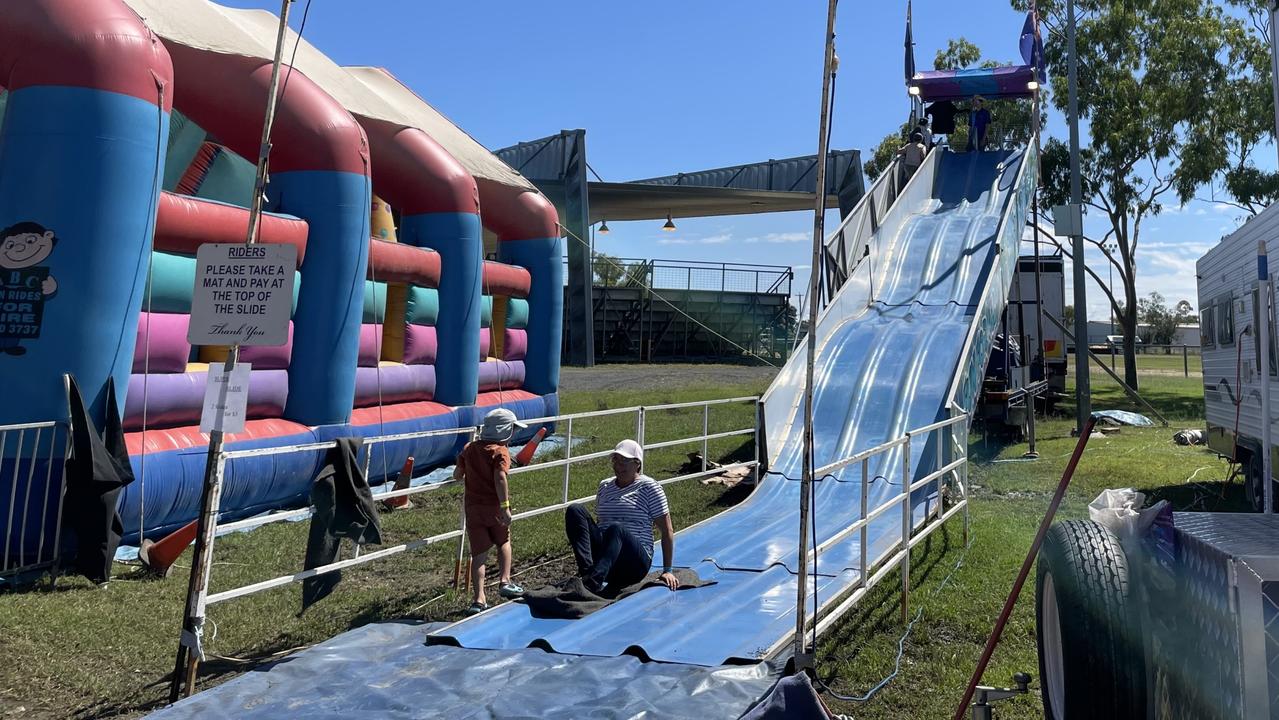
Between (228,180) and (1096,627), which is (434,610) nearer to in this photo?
(1096,627)

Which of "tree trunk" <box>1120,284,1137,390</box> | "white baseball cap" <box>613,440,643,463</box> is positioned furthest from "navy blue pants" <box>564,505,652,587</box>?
"tree trunk" <box>1120,284,1137,390</box>

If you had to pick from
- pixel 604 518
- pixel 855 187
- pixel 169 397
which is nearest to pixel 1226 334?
pixel 604 518

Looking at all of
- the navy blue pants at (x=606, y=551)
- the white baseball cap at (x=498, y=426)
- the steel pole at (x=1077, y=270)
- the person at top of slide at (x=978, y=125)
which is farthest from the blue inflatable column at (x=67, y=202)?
the person at top of slide at (x=978, y=125)

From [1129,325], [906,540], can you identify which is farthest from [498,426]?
[1129,325]

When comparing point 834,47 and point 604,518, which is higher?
point 834,47

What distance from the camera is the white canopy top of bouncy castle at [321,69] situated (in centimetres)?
1026

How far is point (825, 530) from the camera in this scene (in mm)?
8852

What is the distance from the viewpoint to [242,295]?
5148mm

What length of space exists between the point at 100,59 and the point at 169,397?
2.96 metres

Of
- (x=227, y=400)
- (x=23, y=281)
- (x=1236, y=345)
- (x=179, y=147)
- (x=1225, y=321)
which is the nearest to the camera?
(x=227, y=400)

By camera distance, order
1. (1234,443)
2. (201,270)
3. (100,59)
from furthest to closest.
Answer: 1. (1234,443)
2. (100,59)
3. (201,270)

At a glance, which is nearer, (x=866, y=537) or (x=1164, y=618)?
(x=1164, y=618)

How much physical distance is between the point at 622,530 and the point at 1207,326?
29.0 feet

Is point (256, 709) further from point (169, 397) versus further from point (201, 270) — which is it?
point (169, 397)
